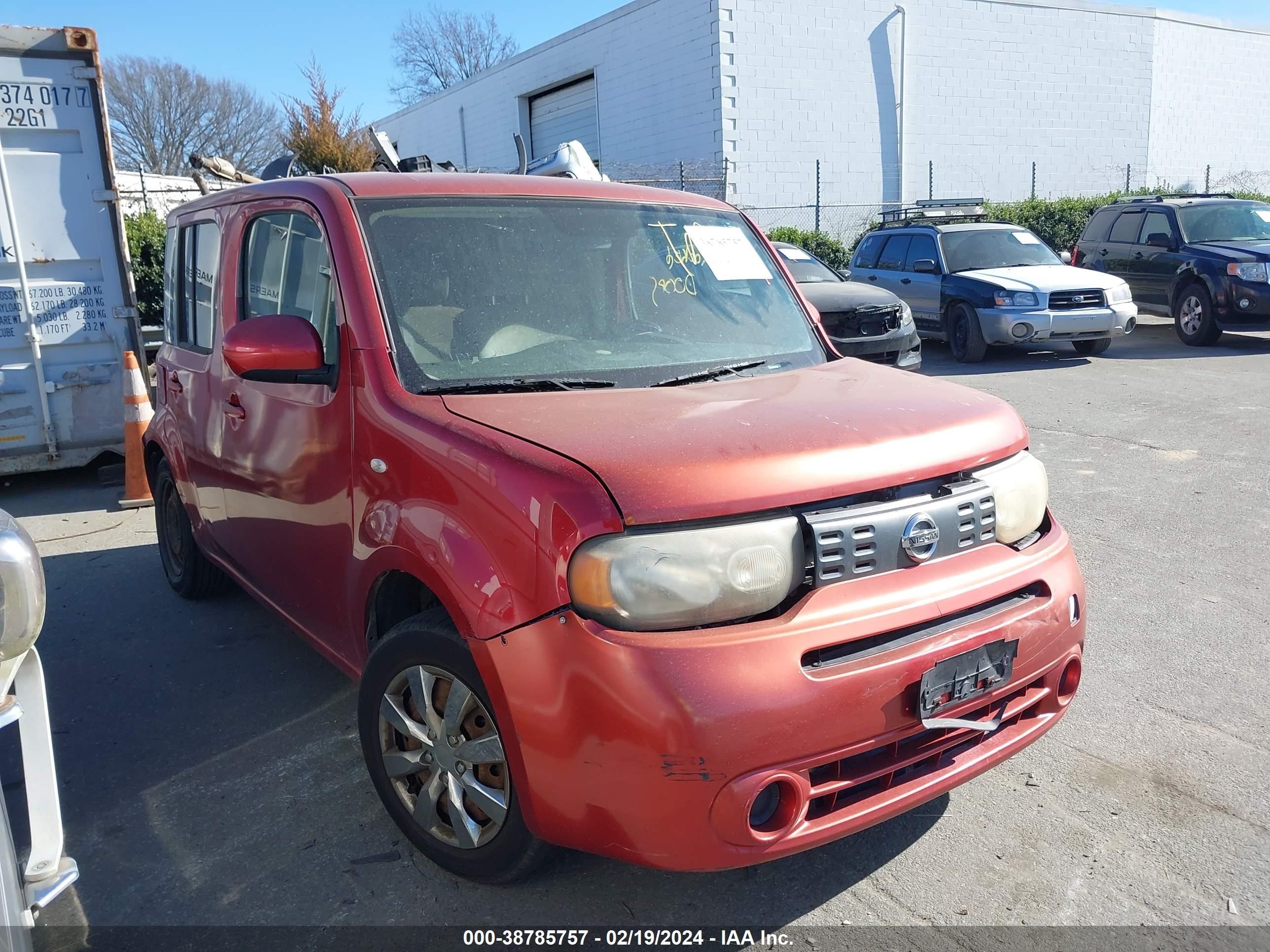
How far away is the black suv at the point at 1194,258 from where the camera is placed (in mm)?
11852

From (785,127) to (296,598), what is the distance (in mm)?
19354

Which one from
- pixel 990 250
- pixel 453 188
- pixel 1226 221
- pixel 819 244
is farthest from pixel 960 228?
pixel 453 188

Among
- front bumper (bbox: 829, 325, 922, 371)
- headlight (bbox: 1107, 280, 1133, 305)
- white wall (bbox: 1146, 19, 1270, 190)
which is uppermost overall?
white wall (bbox: 1146, 19, 1270, 190)

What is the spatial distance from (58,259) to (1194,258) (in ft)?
40.9

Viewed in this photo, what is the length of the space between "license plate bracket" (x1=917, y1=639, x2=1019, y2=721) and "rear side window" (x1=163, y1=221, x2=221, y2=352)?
3116 millimetres

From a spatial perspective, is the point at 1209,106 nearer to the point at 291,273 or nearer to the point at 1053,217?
the point at 1053,217

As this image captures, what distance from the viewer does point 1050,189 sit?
79.7ft

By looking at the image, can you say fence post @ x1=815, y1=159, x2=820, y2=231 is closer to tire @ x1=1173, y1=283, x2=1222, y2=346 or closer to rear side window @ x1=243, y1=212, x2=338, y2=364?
tire @ x1=1173, y1=283, x2=1222, y2=346

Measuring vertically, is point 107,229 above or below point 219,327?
above

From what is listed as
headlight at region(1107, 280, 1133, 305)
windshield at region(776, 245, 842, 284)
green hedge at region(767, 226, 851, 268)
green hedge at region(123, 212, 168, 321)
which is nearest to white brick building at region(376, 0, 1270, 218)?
green hedge at region(767, 226, 851, 268)

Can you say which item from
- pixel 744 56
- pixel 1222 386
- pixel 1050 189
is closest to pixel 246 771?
pixel 1222 386

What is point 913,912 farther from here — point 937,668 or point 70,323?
point 70,323

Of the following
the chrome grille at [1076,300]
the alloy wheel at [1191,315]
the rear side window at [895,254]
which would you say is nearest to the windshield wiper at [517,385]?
the chrome grille at [1076,300]

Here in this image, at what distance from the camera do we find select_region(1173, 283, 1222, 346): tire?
1231 cm
